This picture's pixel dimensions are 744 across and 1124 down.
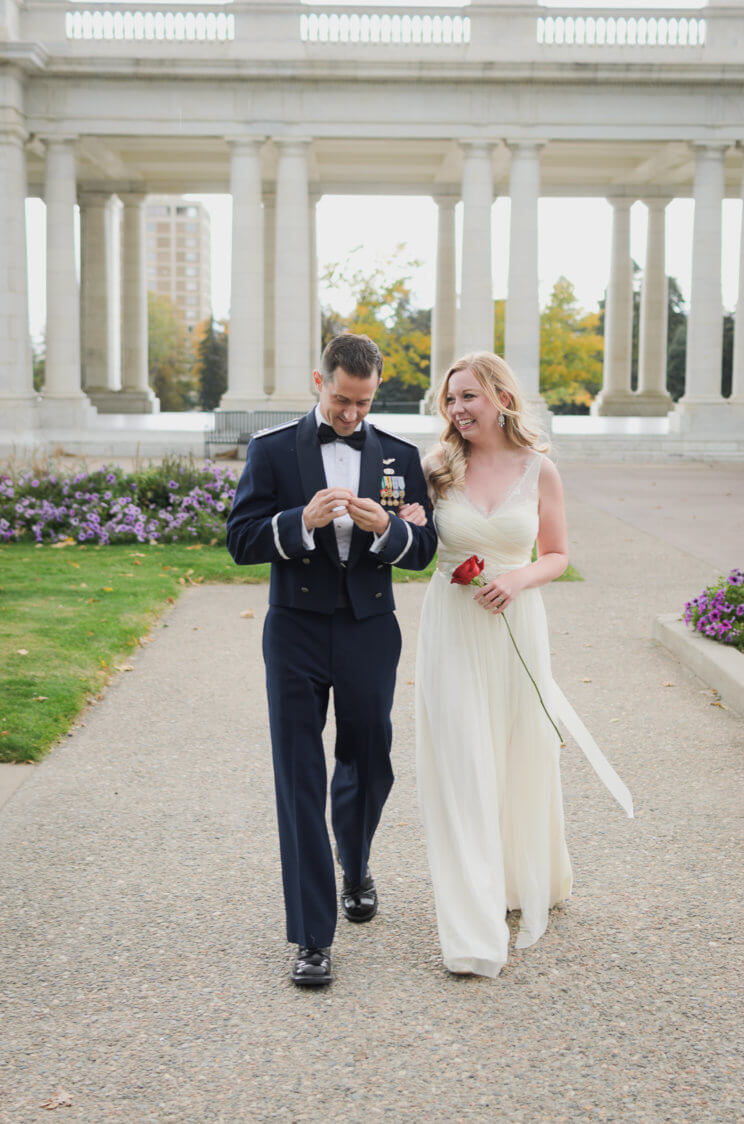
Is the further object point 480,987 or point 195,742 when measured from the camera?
point 195,742

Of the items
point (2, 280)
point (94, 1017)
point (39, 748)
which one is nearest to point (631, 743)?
point (39, 748)

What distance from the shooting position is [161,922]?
→ 5.21m

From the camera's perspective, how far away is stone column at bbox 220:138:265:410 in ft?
111

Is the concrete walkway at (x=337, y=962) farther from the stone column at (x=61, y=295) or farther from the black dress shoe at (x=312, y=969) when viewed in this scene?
the stone column at (x=61, y=295)

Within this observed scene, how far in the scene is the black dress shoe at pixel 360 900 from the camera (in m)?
5.29

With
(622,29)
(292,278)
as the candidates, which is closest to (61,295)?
(292,278)

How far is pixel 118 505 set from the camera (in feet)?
55.1

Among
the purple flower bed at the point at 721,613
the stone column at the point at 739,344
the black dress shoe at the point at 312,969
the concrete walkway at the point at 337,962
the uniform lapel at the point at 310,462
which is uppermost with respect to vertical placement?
the stone column at the point at 739,344

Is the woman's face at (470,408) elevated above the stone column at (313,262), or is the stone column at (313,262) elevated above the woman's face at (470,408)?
the stone column at (313,262)

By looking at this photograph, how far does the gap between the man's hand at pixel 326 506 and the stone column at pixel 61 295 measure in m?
30.6

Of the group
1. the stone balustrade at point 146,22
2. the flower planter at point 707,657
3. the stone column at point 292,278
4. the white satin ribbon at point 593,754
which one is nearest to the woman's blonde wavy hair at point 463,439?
the white satin ribbon at point 593,754

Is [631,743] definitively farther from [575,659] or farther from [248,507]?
[248,507]

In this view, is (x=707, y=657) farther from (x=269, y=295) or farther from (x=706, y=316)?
(x=269, y=295)

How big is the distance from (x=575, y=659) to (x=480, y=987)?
5.81 m
